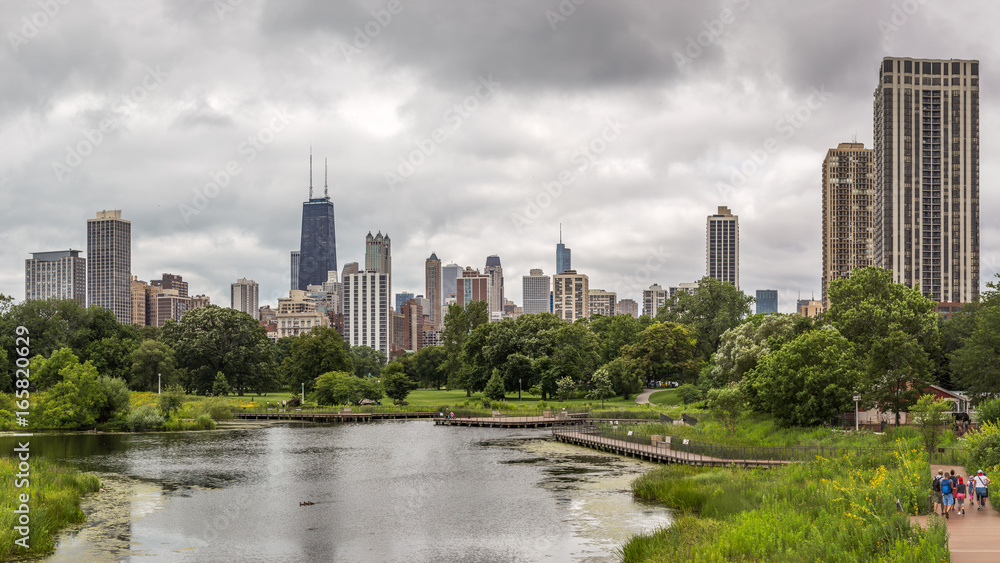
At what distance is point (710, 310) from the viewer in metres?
105

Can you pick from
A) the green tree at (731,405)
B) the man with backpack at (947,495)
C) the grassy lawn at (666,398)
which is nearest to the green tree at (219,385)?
the grassy lawn at (666,398)

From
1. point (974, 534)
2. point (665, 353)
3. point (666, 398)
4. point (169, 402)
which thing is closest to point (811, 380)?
point (974, 534)

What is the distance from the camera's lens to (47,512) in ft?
98.9

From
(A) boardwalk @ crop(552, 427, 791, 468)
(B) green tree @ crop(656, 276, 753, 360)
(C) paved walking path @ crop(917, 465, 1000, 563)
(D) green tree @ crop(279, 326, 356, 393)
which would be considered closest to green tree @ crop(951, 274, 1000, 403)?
(A) boardwalk @ crop(552, 427, 791, 468)

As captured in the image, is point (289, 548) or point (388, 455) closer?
point (289, 548)

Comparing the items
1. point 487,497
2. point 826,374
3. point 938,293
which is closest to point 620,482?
point 487,497

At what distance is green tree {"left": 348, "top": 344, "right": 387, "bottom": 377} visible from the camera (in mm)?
148125

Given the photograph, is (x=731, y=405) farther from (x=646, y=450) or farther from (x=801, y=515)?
(x=801, y=515)

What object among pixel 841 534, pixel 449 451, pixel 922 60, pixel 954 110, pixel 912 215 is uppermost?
pixel 922 60

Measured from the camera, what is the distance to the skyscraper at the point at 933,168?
164 meters

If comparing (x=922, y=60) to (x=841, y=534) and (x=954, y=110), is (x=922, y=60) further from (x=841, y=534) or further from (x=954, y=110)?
(x=841, y=534)

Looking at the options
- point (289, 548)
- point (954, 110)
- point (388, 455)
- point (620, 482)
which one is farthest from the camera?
point (954, 110)

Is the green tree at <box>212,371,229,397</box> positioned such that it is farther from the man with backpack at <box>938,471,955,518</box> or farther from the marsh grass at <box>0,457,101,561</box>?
the man with backpack at <box>938,471,955,518</box>

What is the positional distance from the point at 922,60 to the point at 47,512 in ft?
587
